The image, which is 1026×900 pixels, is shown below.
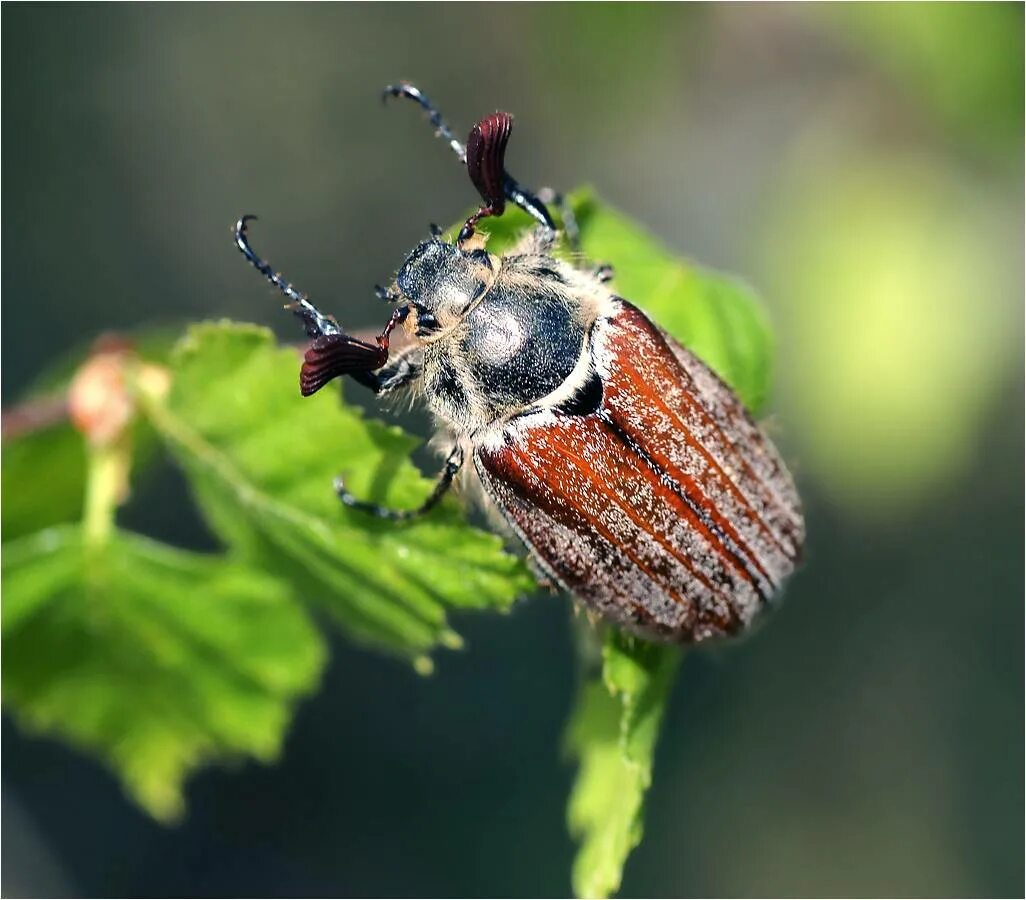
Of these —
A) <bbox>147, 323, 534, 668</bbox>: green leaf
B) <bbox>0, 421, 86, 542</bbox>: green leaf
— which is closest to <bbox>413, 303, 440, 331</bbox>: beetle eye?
<bbox>147, 323, 534, 668</bbox>: green leaf

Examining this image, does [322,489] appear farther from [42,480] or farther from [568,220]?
[42,480]

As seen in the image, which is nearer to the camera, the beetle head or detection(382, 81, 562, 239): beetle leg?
the beetle head

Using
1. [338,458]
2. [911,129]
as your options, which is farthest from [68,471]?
[911,129]

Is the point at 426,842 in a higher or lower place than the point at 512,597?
lower

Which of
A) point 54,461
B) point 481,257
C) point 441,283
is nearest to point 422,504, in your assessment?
point 441,283

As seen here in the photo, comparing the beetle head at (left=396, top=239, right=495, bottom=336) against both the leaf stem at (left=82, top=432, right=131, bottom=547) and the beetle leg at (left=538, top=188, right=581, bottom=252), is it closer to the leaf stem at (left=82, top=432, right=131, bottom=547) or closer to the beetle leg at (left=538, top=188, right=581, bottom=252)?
the beetle leg at (left=538, top=188, right=581, bottom=252)

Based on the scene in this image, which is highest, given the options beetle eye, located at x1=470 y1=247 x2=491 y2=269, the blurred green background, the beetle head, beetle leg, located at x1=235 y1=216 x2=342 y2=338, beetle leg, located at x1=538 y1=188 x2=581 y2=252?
beetle leg, located at x1=538 y1=188 x2=581 y2=252

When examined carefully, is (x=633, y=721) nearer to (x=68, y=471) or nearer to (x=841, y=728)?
(x=68, y=471)
